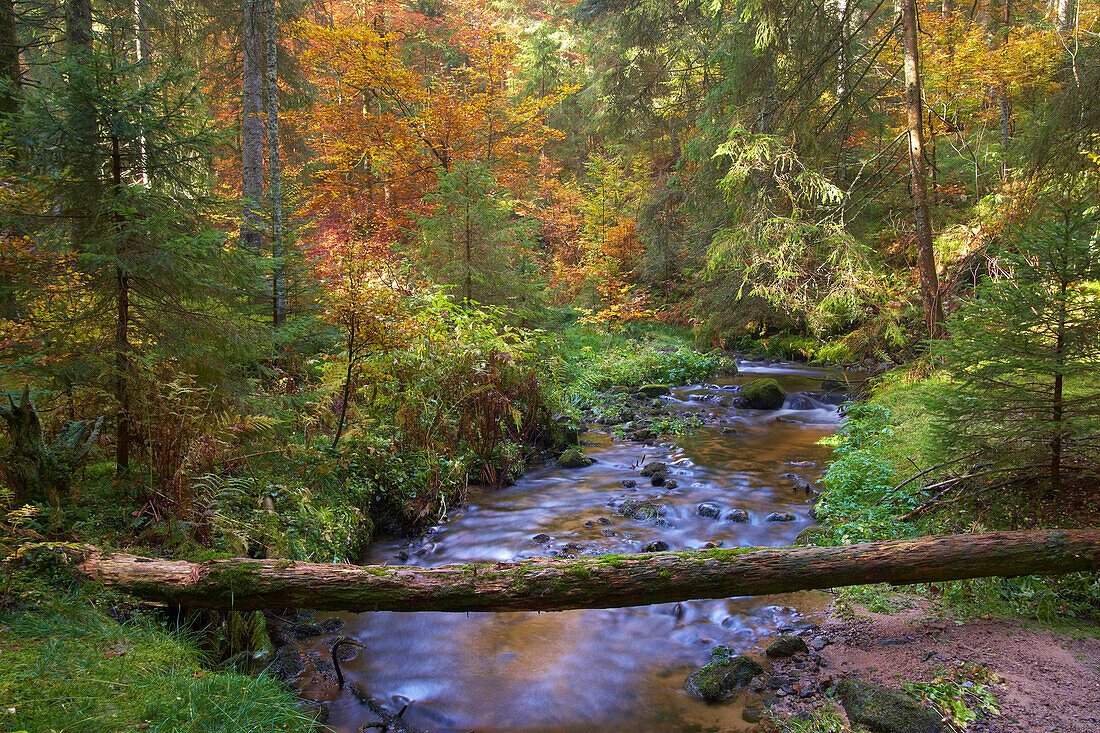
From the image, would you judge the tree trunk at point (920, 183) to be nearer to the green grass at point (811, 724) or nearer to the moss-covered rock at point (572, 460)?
the moss-covered rock at point (572, 460)

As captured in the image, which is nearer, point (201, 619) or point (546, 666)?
point (201, 619)

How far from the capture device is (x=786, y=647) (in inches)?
165

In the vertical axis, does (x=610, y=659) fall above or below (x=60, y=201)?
below

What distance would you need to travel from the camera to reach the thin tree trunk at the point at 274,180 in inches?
317

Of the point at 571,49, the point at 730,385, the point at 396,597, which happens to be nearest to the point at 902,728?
the point at 396,597

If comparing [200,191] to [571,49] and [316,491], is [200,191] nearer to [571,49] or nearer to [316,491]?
[316,491]

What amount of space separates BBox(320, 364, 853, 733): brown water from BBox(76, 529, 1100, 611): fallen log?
2.89 ft

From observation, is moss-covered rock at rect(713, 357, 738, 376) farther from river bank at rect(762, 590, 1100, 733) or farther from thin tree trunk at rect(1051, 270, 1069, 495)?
river bank at rect(762, 590, 1100, 733)

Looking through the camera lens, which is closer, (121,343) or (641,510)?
(121,343)

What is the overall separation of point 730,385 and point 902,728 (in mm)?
12363

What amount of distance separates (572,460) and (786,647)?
4.99 m

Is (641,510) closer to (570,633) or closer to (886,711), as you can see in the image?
(570,633)

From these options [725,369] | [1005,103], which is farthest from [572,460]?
[1005,103]

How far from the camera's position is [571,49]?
2830cm
